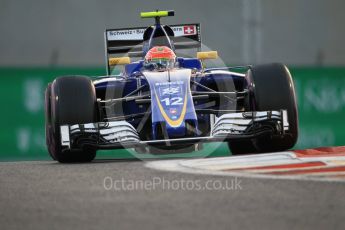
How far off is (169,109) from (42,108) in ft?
17.1

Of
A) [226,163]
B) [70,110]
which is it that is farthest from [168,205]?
[70,110]

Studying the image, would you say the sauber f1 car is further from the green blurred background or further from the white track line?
the green blurred background

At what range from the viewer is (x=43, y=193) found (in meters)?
7.99

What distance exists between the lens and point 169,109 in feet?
36.5

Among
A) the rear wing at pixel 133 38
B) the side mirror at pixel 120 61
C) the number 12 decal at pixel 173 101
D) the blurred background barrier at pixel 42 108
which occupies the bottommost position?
the blurred background barrier at pixel 42 108

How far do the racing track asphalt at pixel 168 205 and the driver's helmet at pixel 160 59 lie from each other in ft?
12.2

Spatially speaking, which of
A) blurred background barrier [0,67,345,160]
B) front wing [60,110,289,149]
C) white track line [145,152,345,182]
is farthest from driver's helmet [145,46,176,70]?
blurred background barrier [0,67,345,160]

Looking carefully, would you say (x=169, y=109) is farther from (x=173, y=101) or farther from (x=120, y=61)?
(x=120, y=61)

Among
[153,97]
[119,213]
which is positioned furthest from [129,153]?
[119,213]

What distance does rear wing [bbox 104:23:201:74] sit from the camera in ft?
47.0

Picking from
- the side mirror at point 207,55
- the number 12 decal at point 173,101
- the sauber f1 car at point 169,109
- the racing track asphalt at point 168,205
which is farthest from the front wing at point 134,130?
the side mirror at point 207,55

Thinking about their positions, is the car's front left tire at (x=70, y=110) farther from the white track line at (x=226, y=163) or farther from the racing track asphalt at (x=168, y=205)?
the racing track asphalt at (x=168, y=205)

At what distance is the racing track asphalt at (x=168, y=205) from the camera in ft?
21.0

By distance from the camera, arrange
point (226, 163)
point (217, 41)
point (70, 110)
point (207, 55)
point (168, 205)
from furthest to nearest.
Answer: point (217, 41), point (207, 55), point (70, 110), point (226, 163), point (168, 205)
